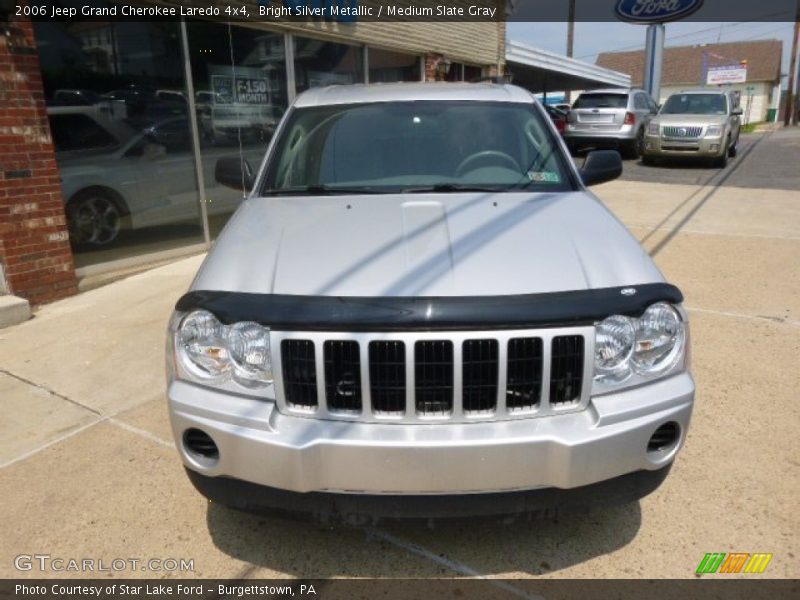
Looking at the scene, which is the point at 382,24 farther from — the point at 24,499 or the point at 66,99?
the point at 24,499

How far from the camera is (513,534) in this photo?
8.06 ft

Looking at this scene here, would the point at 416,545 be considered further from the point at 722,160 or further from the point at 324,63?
the point at 722,160

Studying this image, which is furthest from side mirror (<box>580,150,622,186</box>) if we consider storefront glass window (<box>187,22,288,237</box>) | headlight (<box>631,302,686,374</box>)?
storefront glass window (<box>187,22,288,237</box>)

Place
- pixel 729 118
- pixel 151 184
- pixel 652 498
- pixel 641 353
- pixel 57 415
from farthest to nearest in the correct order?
pixel 729 118 < pixel 151 184 < pixel 57 415 < pixel 652 498 < pixel 641 353

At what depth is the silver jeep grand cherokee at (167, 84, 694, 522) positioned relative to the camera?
6.41 feet

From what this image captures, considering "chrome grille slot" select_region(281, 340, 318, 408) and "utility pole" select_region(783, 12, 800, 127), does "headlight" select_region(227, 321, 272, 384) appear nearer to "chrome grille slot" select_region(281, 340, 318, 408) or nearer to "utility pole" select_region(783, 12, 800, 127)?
"chrome grille slot" select_region(281, 340, 318, 408)

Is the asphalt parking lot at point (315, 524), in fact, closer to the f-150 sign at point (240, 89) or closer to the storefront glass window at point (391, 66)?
the f-150 sign at point (240, 89)

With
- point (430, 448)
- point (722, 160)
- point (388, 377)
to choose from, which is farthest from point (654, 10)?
point (430, 448)

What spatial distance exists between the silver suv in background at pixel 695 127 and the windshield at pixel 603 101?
1.06 meters

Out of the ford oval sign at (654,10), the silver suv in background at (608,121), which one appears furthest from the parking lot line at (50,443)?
the ford oval sign at (654,10)

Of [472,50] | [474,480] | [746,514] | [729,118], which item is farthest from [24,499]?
[729,118]

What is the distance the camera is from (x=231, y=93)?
25.0 feet

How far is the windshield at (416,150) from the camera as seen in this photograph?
3.22 meters

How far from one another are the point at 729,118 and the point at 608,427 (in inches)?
599
